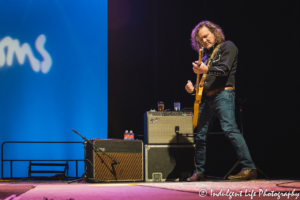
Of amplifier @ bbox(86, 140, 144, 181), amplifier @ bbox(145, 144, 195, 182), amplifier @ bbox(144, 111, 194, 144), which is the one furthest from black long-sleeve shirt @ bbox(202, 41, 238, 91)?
amplifier @ bbox(86, 140, 144, 181)

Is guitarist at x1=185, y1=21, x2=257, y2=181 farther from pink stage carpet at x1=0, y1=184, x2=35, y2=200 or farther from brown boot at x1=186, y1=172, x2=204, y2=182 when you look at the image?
pink stage carpet at x1=0, y1=184, x2=35, y2=200


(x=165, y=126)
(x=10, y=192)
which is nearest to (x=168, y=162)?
(x=165, y=126)

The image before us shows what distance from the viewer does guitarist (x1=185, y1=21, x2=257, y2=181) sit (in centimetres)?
262

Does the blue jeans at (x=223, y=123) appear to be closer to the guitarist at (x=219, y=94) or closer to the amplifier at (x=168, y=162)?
the guitarist at (x=219, y=94)

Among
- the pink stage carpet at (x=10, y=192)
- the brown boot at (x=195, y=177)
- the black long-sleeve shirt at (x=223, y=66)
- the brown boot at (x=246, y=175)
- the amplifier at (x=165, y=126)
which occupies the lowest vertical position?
the brown boot at (x=195, y=177)

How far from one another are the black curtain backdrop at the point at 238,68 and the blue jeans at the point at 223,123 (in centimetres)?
158

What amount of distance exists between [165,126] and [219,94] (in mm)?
934

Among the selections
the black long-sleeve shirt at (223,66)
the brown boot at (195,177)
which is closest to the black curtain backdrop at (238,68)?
the brown boot at (195,177)

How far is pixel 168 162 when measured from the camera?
3.46m

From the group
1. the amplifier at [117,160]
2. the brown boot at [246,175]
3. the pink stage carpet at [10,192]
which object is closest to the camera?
the pink stage carpet at [10,192]

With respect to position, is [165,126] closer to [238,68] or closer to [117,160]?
[117,160]

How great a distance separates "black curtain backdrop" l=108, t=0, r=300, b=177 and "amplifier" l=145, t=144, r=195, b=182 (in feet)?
3.60

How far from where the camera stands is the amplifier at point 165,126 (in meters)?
3.49

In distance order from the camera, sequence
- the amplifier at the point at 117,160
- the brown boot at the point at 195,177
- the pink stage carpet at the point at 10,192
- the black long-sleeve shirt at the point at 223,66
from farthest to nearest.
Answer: the amplifier at the point at 117,160
the brown boot at the point at 195,177
the black long-sleeve shirt at the point at 223,66
the pink stage carpet at the point at 10,192
